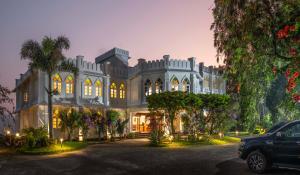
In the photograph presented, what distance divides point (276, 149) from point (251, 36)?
4.17 meters

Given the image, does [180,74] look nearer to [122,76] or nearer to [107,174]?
[122,76]

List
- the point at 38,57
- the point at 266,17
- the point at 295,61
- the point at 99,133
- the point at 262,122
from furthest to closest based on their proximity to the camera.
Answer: the point at 262,122, the point at 99,133, the point at 38,57, the point at 266,17, the point at 295,61

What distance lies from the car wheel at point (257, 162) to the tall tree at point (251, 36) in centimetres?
239

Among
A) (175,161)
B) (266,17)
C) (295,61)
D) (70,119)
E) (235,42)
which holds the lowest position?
(175,161)

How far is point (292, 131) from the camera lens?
958cm

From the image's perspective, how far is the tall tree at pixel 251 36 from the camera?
7.39 m

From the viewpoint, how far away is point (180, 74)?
31.3m

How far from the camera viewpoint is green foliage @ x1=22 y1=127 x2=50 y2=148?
17.9 m

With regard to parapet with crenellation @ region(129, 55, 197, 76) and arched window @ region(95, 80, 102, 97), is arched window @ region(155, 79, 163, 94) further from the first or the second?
arched window @ region(95, 80, 102, 97)

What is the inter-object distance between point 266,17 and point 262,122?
84.1 ft

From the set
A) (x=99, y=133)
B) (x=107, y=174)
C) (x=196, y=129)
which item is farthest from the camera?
(x=99, y=133)

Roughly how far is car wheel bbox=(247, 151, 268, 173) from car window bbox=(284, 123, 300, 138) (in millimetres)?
1101

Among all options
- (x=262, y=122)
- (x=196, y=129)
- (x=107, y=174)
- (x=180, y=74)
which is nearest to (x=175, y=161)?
(x=107, y=174)

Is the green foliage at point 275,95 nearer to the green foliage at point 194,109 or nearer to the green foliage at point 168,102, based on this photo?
the green foliage at point 194,109
